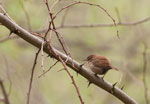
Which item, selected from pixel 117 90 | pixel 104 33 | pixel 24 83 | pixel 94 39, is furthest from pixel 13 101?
Answer: pixel 117 90

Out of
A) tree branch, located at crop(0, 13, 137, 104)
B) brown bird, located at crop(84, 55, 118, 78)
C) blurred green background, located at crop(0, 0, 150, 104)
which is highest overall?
tree branch, located at crop(0, 13, 137, 104)

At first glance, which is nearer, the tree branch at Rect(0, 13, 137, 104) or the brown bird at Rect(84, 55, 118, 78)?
the tree branch at Rect(0, 13, 137, 104)

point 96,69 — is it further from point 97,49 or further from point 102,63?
point 97,49

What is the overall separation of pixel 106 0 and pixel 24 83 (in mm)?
1840

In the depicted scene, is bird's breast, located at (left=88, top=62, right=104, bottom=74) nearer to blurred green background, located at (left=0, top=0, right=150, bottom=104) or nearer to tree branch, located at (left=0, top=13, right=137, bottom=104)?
tree branch, located at (left=0, top=13, right=137, bottom=104)

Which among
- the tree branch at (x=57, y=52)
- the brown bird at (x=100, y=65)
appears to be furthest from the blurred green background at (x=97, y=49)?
the tree branch at (x=57, y=52)

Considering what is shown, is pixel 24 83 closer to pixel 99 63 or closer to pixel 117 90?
pixel 99 63

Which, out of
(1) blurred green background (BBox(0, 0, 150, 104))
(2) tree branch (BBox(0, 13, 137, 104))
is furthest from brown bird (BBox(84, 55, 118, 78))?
(1) blurred green background (BBox(0, 0, 150, 104))

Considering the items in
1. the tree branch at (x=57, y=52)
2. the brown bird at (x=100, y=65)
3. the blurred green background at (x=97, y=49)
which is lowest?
the blurred green background at (x=97, y=49)

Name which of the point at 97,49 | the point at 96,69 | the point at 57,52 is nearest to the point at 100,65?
the point at 96,69

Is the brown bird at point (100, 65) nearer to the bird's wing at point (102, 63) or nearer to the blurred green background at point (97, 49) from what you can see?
the bird's wing at point (102, 63)

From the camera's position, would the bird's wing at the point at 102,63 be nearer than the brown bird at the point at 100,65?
No

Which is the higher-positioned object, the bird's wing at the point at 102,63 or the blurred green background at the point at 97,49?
the bird's wing at the point at 102,63

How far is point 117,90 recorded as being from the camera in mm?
3828
